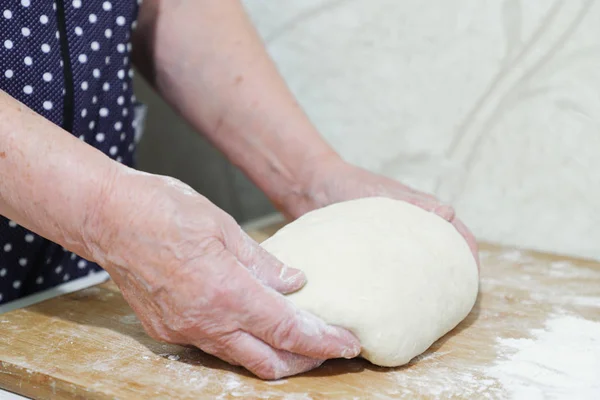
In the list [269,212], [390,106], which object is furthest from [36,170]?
[269,212]

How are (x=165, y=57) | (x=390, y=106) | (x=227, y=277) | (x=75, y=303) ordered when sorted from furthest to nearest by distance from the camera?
(x=390, y=106) < (x=165, y=57) < (x=75, y=303) < (x=227, y=277)

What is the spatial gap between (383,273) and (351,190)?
29cm

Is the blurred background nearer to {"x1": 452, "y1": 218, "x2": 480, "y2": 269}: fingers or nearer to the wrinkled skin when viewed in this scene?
{"x1": 452, "y1": 218, "x2": 480, "y2": 269}: fingers

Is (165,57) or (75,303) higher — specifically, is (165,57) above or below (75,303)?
above

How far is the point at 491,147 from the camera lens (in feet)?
4.24

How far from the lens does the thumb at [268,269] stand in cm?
80

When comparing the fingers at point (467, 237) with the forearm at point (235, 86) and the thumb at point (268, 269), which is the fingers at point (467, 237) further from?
the thumb at point (268, 269)

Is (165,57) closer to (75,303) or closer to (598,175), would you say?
(75,303)

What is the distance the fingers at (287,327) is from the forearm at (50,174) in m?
0.21

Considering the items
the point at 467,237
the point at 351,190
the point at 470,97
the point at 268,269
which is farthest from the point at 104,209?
the point at 470,97

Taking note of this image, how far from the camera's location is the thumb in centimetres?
80

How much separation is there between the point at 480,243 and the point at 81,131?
0.75 m

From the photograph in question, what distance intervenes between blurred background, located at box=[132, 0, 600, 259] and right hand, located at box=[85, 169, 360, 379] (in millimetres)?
606

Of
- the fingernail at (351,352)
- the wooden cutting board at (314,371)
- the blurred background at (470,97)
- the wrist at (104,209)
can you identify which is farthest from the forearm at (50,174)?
the blurred background at (470,97)
